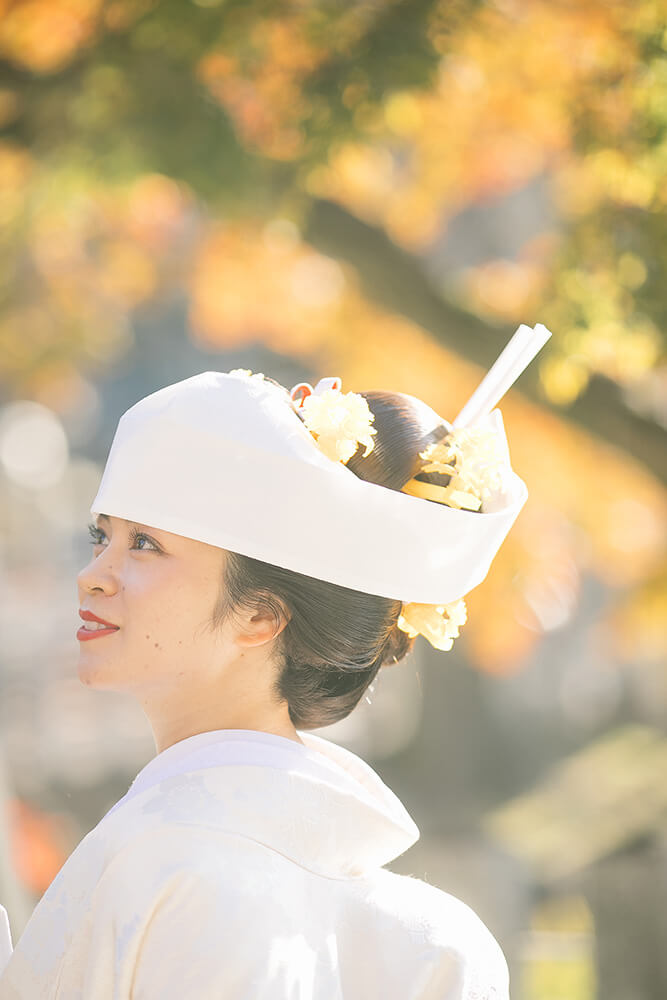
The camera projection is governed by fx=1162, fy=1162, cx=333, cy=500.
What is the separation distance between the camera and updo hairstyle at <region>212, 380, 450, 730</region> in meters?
1.70

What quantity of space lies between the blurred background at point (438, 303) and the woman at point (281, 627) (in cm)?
52

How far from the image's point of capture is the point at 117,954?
144 centimetres

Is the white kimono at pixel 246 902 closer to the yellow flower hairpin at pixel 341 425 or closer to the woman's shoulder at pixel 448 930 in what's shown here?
the woman's shoulder at pixel 448 930

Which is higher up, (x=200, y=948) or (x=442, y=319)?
(x=200, y=948)

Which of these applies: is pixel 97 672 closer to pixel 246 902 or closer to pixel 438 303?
pixel 246 902

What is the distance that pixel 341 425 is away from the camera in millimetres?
1684

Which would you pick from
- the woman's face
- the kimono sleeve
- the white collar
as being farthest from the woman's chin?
the kimono sleeve

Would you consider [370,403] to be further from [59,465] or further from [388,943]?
[59,465]

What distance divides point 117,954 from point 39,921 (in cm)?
14

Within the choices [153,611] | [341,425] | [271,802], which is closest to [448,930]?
[271,802]

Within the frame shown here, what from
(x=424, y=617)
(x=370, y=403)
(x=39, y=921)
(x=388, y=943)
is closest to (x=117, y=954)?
(x=39, y=921)

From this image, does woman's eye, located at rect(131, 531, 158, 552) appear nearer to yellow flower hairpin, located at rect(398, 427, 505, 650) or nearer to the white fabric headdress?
the white fabric headdress

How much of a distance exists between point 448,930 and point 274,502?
2.18ft

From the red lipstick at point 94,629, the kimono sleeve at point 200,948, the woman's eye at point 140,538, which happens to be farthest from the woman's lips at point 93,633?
the kimono sleeve at point 200,948
